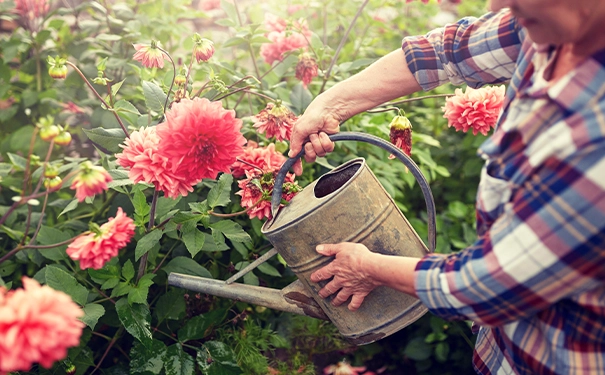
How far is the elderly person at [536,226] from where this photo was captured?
84 centimetres

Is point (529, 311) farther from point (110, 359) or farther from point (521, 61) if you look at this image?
point (110, 359)

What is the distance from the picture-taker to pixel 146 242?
55.9 inches

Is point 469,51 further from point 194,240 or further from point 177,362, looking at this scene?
point 177,362

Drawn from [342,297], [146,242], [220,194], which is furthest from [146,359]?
[342,297]

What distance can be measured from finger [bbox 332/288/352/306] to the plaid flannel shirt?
0.24 m

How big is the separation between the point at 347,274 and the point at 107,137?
743 millimetres

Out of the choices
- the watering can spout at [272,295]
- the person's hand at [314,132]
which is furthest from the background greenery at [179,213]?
the person's hand at [314,132]

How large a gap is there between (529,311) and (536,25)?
457 mm

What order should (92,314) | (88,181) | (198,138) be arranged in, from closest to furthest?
(88,181) < (198,138) < (92,314)

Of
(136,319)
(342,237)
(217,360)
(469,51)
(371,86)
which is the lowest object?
(217,360)

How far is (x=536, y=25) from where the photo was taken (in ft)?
2.87

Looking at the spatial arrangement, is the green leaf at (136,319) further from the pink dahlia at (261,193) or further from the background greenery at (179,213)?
the pink dahlia at (261,193)

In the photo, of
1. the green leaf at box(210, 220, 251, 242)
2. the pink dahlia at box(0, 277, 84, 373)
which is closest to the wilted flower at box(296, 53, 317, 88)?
the green leaf at box(210, 220, 251, 242)

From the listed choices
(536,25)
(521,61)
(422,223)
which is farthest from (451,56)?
(422,223)
